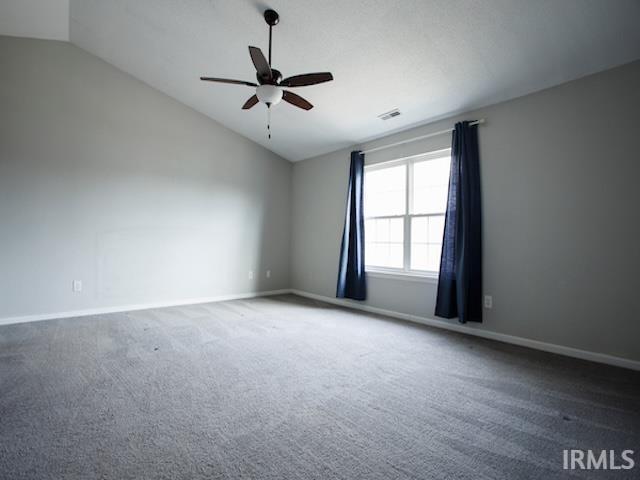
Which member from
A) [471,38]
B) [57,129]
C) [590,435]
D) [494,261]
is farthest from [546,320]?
[57,129]

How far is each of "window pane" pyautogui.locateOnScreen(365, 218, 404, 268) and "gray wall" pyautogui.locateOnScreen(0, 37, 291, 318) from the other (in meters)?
2.12

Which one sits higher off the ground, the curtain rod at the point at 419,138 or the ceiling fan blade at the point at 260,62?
the curtain rod at the point at 419,138

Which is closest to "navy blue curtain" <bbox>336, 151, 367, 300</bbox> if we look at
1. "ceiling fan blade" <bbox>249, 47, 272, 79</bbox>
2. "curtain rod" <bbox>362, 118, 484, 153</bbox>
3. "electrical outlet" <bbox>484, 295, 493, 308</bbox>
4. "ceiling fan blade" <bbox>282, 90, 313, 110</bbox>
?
"curtain rod" <bbox>362, 118, 484, 153</bbox>

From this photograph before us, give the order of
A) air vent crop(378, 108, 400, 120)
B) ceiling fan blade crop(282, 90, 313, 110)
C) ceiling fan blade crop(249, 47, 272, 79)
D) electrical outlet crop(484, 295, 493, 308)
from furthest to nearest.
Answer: air vent crop(378, 108, 400, 120) < electrical outlet crop(484, 295, 493, 308) < ceiling fan blade crop(282, 90, 313, 110) < ceiling fan blade crop(249, 47, 272, 79)

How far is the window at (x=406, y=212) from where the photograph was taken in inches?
150

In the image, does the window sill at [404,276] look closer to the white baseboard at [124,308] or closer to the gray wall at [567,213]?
the gray wall at [567,213]

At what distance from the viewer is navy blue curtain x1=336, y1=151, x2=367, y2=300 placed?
4.49 meters

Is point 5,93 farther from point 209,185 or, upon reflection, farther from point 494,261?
point 494,261

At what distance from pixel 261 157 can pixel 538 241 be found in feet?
14.6

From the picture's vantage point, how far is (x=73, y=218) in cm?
381

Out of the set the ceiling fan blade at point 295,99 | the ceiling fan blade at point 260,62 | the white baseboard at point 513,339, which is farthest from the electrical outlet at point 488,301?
the ceiling fan blade at point 260,62

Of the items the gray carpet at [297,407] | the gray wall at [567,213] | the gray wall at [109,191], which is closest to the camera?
the gray carpet at [297,407]

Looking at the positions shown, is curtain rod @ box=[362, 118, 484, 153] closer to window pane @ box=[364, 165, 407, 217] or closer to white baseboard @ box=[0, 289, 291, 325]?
window pane @ box=[364, 165, 407, 217]

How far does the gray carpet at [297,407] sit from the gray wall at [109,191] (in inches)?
37.3
